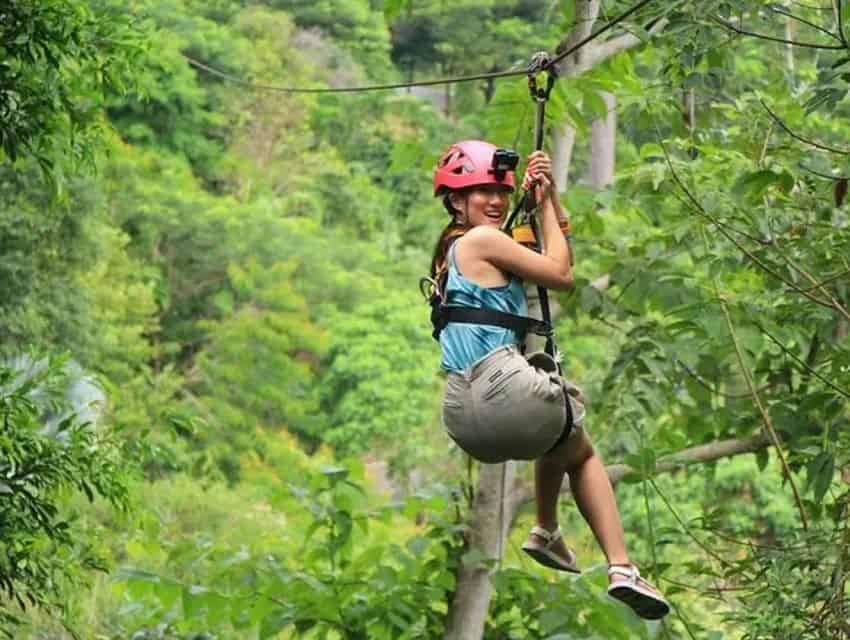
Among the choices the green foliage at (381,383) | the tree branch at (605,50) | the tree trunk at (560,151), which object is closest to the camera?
the tree branch at (605,50)

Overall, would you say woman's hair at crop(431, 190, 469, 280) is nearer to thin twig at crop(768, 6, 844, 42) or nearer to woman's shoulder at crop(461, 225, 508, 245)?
woman's shoulder at crop(461, 225, 508, 245)

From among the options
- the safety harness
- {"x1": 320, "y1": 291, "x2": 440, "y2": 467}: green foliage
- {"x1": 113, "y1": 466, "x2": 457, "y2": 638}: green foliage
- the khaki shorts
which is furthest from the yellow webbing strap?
{"x1": 320, "y1": 291, "x2": 440, "y2": 467}: green foliage

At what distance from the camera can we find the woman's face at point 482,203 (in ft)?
10.7

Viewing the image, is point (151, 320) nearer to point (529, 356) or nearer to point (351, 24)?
point (351, 24)

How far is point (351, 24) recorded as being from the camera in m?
27.1

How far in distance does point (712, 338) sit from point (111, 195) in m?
15.8

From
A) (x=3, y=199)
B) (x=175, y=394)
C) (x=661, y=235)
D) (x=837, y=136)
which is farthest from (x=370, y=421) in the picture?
(x=661, y=235)

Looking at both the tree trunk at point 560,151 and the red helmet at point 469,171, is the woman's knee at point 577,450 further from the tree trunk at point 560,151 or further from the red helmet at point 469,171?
the tree trunk at point 560,151

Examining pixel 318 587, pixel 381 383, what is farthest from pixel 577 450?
pixel 381 383

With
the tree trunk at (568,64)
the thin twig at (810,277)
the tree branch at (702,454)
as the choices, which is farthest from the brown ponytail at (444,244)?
the tree branch at (702,454)

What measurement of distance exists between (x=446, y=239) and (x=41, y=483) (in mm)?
1588

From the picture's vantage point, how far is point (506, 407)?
3.11 metres

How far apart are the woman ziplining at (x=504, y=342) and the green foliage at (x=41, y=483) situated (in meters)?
1.39

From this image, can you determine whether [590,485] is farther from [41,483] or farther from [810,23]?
[41,483]
